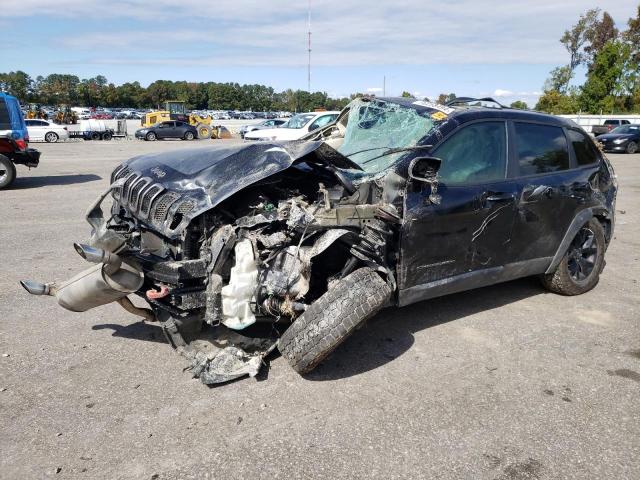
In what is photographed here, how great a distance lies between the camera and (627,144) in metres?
26.2

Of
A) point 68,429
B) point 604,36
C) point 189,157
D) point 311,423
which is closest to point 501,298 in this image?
point 311,423

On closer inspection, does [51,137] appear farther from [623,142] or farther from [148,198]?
[623,142]

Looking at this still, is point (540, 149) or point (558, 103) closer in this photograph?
point (540, 149)

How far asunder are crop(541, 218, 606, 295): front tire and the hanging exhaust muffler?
3.84m

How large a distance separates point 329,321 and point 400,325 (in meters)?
1.29

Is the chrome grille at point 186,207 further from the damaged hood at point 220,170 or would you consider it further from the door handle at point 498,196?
the door handle at point 498,196

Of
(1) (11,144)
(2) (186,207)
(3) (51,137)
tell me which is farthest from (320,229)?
(3) (51,137)

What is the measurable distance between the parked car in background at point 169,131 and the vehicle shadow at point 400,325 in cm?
3149

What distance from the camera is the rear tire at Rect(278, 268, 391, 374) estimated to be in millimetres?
3336

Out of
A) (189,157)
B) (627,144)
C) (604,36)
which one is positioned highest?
(604,36)

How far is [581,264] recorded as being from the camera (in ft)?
17.4

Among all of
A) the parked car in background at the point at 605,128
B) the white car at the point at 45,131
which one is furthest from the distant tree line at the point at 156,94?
the white car at the point at 45,131

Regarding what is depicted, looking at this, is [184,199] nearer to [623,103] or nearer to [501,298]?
[501,298]

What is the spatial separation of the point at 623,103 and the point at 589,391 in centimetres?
5504
